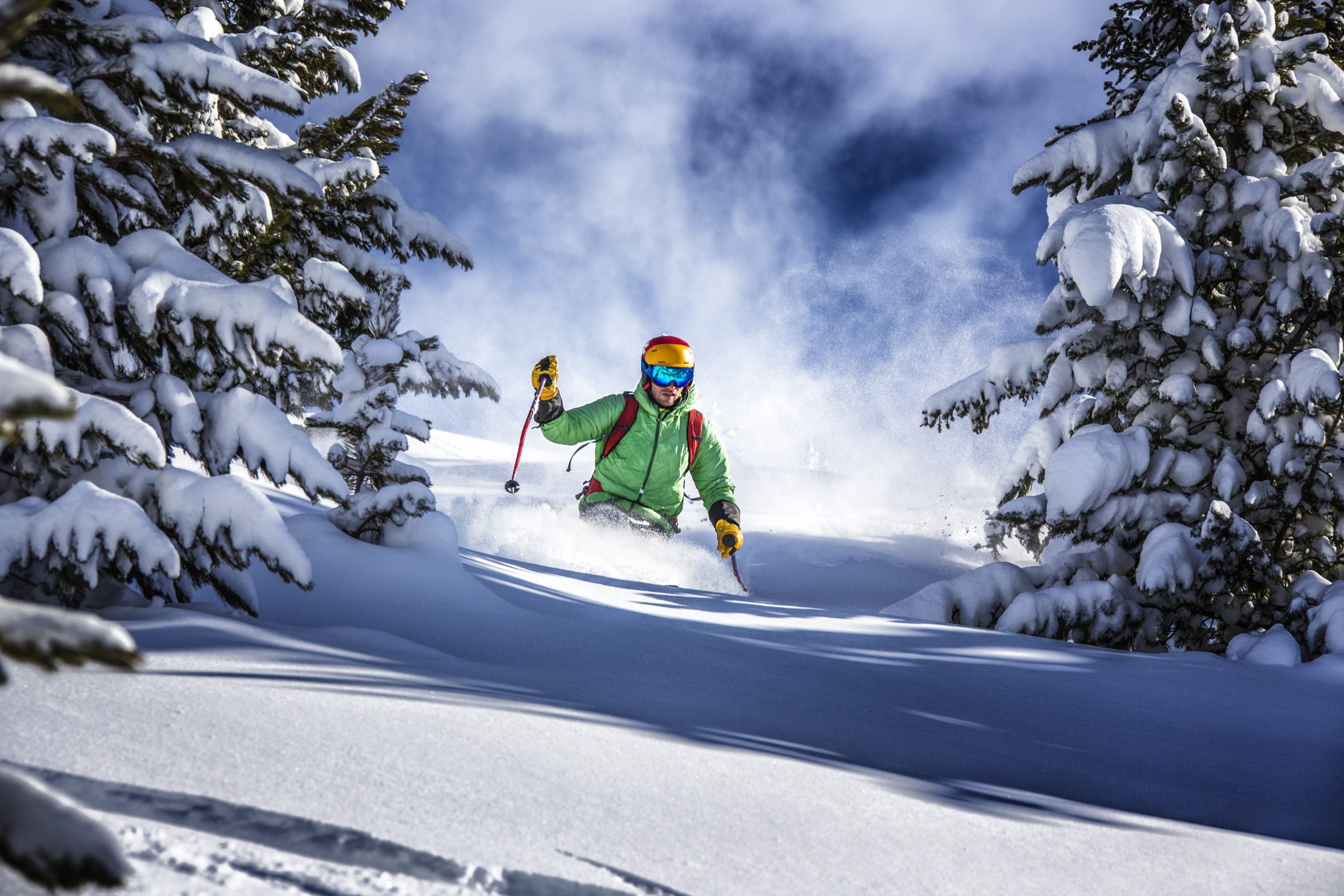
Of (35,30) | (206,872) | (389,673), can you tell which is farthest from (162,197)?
(206,872)

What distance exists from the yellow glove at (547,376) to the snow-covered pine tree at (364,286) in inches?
43.7

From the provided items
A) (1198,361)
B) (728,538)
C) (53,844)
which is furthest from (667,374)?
(53,844)

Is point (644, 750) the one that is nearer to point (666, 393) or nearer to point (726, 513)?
point (666, 393)

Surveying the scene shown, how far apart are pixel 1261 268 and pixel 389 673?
6715mm

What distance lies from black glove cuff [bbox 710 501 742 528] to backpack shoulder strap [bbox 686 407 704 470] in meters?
0.53

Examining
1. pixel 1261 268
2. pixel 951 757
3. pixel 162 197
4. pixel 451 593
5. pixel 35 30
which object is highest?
pixel 1261 268

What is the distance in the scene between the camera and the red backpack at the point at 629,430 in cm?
784

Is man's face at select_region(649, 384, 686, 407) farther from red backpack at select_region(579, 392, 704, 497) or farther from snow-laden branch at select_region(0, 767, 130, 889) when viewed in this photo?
snow-laden branch at select_region(0, 767, 130, 889)

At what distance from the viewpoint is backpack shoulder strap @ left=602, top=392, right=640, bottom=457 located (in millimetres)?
7836

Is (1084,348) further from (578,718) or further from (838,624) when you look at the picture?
(578,718)

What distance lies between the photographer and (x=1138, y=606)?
5266 millimetres

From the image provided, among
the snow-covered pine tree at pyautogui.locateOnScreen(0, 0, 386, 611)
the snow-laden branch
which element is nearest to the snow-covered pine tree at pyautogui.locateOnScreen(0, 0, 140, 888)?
the snow-laden branch

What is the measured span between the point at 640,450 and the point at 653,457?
5.9 inches

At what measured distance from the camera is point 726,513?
26.0 feet
